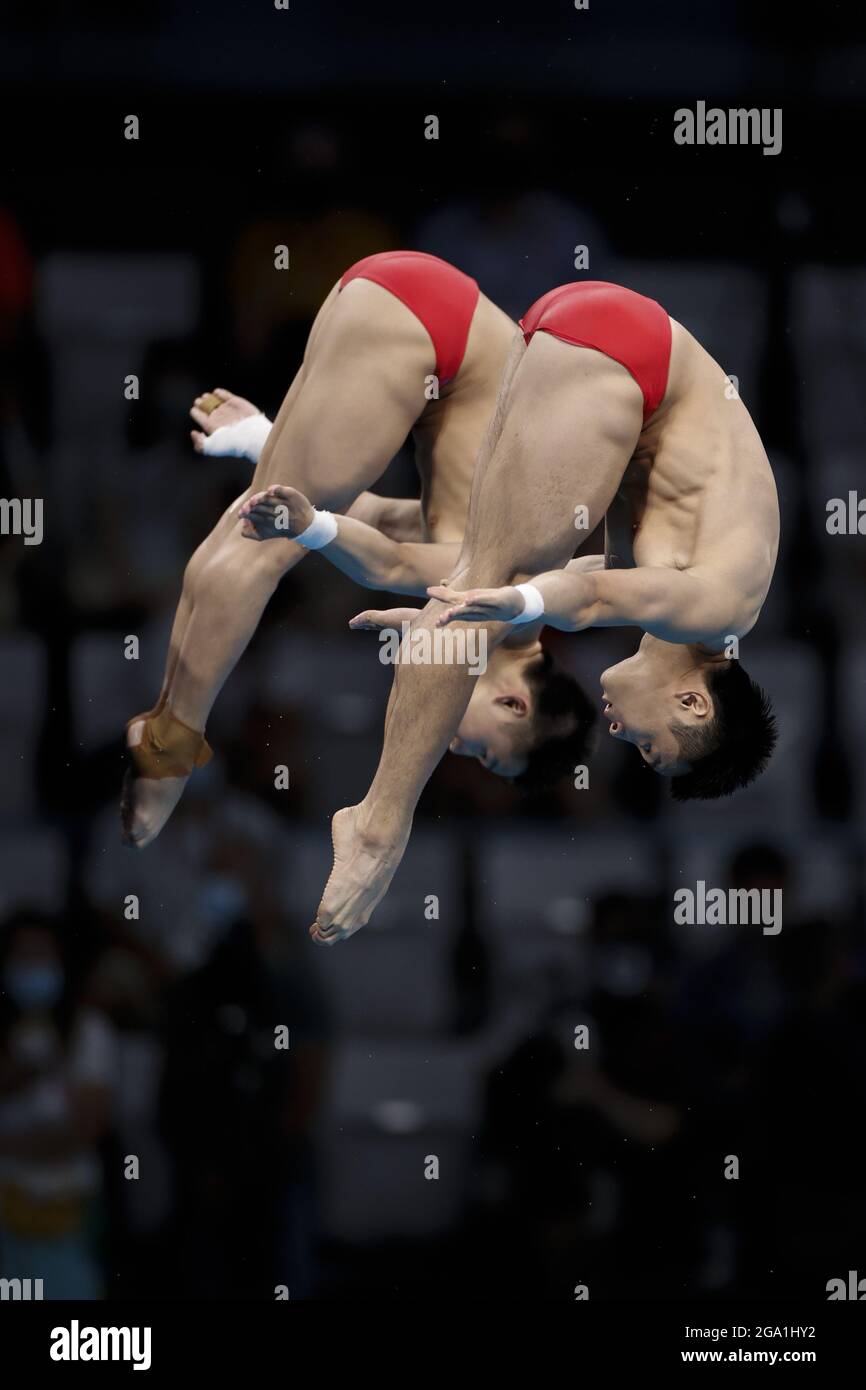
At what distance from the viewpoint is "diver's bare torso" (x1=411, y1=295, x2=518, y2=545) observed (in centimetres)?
459

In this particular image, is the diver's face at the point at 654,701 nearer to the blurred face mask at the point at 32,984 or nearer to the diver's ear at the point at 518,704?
the diver's ear at the point at 518,704

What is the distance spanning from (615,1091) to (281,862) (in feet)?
3.79

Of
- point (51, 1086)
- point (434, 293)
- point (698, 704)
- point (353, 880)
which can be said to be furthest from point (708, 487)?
point (51, 1086)

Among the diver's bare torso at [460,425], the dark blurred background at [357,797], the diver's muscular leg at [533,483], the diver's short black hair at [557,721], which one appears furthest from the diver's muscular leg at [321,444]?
the dark blurred background at [357,797]

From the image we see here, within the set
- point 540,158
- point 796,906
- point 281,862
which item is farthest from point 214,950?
point 540,158

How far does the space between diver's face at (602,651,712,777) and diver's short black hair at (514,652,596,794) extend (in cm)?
27

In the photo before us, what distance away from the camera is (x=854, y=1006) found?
226 inches

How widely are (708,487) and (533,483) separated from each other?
1.41ft

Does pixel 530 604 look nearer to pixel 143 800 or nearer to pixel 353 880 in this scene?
pixel 353 880

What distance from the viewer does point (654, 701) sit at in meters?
4.58

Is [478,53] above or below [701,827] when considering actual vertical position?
above

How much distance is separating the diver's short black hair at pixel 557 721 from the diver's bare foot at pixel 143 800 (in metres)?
0.86

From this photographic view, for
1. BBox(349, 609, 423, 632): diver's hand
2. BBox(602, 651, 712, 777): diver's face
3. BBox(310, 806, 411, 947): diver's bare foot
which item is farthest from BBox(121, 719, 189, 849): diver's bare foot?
BBox(602, 651, 712, 777): diver's face

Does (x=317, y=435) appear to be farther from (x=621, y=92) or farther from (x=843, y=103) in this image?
(x=843, y=103)
